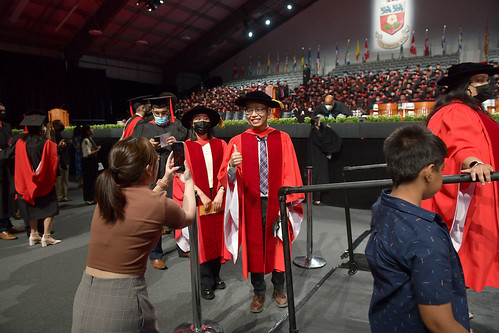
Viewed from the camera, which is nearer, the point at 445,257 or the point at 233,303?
the point at 445,257

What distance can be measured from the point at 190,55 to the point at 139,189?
23776 millimetres

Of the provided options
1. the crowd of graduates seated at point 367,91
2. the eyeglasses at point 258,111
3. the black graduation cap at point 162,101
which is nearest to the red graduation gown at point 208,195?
the eyeglasses at point 258,111

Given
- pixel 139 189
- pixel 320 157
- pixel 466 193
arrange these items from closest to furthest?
pixel 139 189
pixel 466 193
pixel 320 157

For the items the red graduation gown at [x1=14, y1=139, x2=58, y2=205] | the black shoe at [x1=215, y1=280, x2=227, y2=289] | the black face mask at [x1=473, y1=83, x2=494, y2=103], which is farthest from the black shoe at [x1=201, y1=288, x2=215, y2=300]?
the red graduation gown at [x1=14, y1=139, x2=58, y2=205]

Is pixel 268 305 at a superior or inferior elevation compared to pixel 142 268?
inferior

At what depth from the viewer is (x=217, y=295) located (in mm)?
3018

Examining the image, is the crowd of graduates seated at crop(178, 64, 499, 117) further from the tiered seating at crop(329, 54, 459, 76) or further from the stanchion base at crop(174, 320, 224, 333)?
the stanchion base at crop(174, 320, 224, 333)

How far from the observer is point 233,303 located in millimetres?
2857

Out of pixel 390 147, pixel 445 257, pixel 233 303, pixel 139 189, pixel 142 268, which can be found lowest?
pixel 233 303

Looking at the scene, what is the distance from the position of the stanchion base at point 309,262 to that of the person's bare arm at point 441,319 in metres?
2.57

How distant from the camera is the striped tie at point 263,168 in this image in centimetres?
269

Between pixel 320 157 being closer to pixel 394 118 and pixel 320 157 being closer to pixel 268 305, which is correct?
pixel 394 118

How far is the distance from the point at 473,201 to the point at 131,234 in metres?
1.86

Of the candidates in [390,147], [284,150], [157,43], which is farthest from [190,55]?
[390,147]
